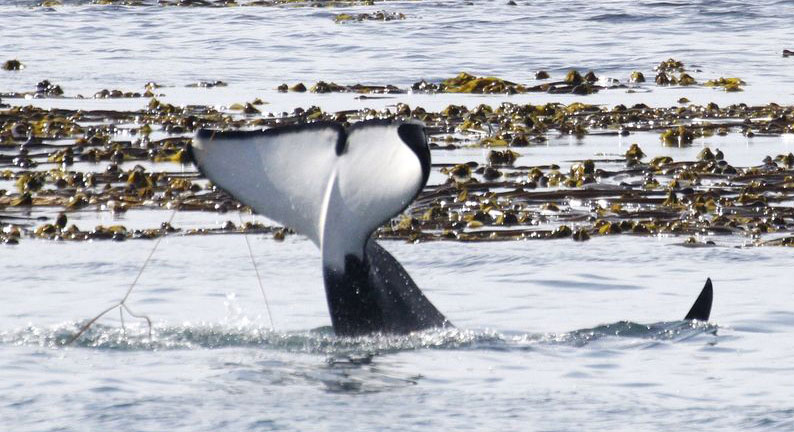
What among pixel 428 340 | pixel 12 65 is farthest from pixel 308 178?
pixel 12 65

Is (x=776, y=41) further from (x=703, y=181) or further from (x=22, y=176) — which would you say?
(x=22, y=176)

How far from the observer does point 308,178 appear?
673 cm

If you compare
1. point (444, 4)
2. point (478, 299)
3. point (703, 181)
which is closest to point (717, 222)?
point (703, 181)

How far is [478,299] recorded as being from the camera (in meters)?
9.58

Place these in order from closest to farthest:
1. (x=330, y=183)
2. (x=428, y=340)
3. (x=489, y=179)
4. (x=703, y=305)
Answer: (x=330, y=183) → (x=428, y=340) → (x=703, y=305) → (x=489, y=179)

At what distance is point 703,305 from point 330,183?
2.35m

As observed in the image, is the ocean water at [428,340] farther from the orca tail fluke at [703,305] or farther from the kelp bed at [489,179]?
the kelp bed at [489,179]

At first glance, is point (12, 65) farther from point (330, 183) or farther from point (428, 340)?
point (330, 183)

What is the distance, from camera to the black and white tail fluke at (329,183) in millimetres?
6539

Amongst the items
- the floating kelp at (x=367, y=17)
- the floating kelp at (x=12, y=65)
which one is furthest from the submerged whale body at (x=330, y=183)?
the floating kelp at (x=367, y=17)

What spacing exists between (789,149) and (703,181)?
258 cm

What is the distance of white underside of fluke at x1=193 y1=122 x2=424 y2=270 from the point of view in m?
6.61

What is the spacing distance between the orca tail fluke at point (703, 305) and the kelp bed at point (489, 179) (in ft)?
10.5

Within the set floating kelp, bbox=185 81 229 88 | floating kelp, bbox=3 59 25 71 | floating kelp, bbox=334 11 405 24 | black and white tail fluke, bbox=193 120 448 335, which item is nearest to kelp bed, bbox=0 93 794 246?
black and white tail fluke, bbox=193 120 448 335
